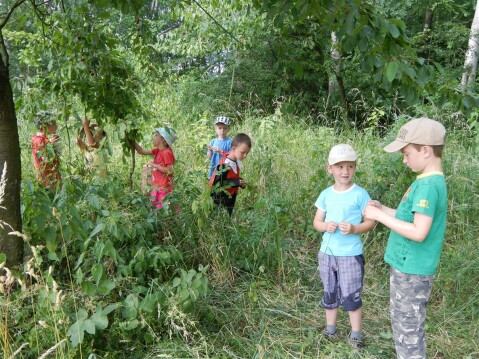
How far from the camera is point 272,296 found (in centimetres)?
302

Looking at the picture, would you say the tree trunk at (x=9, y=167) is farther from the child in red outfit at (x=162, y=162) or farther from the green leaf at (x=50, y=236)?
the child in red outfit at (x=162, y=162)

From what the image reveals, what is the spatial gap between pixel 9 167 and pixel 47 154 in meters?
0.88

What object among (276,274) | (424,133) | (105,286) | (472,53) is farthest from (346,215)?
(472,53)

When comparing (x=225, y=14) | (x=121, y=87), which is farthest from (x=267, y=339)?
(x=225, y=14)

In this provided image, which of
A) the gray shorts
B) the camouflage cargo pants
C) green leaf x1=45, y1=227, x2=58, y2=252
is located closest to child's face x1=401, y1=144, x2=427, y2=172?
the camouflage cargo pants

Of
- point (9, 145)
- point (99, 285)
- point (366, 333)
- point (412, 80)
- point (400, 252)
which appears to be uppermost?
point (412, 80)

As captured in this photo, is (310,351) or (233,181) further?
(233,181)

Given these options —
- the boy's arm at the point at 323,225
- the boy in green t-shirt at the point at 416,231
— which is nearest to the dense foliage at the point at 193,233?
the boy in green t-shirt at the point at 416,231

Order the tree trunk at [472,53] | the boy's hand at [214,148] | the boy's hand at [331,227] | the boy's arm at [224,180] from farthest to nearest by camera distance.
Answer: the tree trunk at [472,53] < the boy's hand at [214,148] < the boy's arm at [224,180] < the boy's hand at [331,227]

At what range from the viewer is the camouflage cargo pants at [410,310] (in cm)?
206

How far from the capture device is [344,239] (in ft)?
8.10

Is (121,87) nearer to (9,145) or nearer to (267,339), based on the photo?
(9,145)

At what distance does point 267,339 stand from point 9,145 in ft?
5.94

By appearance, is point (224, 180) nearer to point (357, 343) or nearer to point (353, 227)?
point (353, 227)
